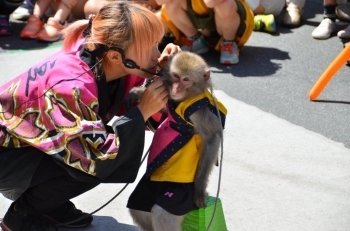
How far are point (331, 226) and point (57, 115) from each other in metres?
1.22

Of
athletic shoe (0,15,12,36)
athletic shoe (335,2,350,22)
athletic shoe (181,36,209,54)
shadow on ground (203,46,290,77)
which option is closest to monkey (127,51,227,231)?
shadow on ground (203,46,290,77)

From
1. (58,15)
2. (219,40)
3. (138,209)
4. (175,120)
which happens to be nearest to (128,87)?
(175,120)

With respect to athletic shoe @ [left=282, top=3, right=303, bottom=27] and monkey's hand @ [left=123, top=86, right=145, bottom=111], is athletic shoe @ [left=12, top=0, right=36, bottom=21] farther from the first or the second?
monkey's hand @ [left=123, top=86, right=145, bottom=111]

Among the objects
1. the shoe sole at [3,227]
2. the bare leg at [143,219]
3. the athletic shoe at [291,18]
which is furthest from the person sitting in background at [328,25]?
the shoe sole at [3,227]

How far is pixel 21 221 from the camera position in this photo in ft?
8.75

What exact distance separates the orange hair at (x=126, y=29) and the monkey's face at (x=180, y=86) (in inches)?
5.7

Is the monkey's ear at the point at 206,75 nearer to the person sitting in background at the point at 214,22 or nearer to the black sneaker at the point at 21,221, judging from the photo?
the black sneaker at the point at 21,221

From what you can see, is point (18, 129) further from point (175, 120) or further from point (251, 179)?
point (251, 179)

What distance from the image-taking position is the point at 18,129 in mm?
2490

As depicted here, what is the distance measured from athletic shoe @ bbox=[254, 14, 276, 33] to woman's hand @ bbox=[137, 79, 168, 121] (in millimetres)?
2865

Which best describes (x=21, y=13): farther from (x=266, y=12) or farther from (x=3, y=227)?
(x=3, y=227)

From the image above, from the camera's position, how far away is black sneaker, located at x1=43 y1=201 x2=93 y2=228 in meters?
2.82

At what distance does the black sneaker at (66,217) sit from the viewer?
282 cm

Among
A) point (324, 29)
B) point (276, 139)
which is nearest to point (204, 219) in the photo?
point (276, 139)
